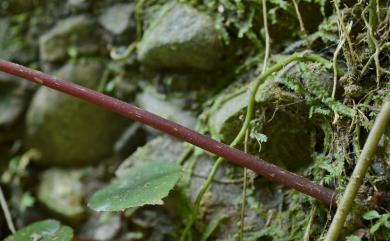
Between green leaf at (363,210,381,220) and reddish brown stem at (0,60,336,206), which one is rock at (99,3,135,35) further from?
green leaf at (363,210,381,220)

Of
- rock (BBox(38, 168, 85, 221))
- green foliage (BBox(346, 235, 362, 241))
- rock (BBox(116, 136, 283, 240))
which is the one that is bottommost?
rock (BBox(38, 168, 85, 221))

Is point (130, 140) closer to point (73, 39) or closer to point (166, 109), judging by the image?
point (166, 109)

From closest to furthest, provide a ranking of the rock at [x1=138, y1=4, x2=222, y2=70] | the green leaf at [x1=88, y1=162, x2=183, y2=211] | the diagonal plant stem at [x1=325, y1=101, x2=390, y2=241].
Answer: the diagonal plant stem at [x1=325, y1=101, x2=390, y2=241] → the green leaf at [x1=88, y1=162, x2=183, y2=211] → the rock at [x1=138, y1=4, x2=222, y2=70]

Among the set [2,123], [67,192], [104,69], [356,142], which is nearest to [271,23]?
[356,142]

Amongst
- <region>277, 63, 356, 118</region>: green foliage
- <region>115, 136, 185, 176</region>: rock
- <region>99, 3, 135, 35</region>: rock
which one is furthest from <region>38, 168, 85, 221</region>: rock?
<region>277, 63, 356, 118</region>: green foliage

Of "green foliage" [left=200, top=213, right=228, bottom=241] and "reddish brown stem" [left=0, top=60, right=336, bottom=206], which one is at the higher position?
"reddish brown stem" [left=0, top=60, right=336, bottom=206]
